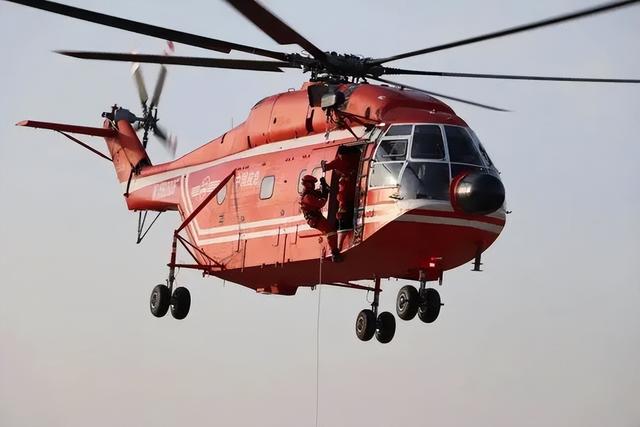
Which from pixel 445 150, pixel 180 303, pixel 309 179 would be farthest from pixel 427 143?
pixel 180 303

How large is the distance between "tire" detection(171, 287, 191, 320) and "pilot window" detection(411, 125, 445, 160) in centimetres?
696

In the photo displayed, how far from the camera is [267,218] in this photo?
2541 centimetres

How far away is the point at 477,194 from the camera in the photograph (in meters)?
22.0

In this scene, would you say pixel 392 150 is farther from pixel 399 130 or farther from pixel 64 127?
pixel 64 127

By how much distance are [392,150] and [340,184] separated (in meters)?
1.22

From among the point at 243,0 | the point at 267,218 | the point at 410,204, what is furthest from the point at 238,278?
the point at 243,0

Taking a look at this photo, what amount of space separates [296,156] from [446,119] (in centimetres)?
306

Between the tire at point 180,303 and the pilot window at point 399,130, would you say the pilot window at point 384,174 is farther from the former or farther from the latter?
the tire at point 180,303

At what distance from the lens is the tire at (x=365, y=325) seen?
25.0 m

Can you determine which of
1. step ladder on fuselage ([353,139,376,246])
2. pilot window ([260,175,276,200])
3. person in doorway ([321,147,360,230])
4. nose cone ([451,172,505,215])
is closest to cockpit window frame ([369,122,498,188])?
step ladder on fuselage ([353,139,376,246])

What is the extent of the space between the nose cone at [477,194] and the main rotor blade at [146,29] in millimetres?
4247

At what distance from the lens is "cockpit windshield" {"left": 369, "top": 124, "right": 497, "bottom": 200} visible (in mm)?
22469

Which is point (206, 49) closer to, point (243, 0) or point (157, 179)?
point (243, 0)

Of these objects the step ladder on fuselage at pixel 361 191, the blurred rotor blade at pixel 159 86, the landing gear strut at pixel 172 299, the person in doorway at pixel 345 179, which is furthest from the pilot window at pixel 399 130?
the blurred rotor blade at pixel 159 86
